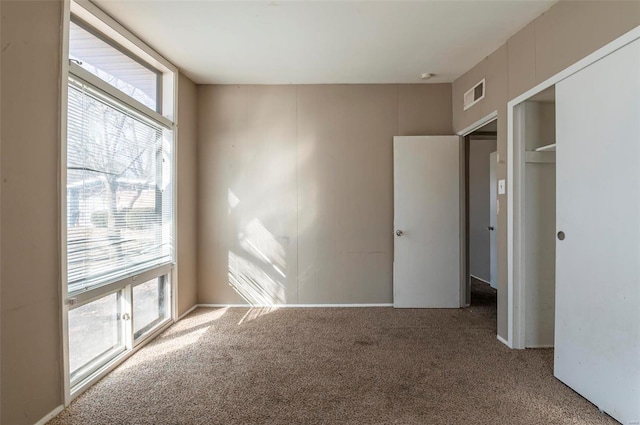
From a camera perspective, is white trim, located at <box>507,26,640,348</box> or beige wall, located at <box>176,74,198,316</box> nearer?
white trim, located at <box>507,26,640,348</box>

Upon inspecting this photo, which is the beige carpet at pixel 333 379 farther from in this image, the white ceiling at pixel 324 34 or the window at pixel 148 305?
the white ceiling at pixel 324 34

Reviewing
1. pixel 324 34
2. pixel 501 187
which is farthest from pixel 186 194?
pixel 501 187

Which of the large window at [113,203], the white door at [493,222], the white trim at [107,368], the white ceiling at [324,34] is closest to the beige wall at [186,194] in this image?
the large window at [113,203]

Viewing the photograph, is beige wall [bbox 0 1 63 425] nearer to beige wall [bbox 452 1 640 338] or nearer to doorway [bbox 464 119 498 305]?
beige wall [bbox 452 1 640 338]

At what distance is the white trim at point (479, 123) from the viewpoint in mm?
2954

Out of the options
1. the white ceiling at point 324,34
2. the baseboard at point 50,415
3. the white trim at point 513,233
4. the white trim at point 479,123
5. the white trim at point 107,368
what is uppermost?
the white ceiling at point 324,34

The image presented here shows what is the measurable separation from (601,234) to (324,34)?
2416 millimetres

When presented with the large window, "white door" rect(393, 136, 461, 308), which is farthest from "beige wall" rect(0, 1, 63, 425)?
"white door" rect(393, 136, 461, 308)

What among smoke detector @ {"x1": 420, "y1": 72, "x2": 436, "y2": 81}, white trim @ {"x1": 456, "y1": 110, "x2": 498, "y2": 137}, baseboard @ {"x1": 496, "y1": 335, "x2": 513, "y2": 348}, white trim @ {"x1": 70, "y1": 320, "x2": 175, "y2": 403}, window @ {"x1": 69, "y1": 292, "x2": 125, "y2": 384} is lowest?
white trim @ {"x1": 70, "y1": 320, "x2": 175, "y2": 403}

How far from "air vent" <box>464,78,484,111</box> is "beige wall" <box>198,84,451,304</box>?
36 cm

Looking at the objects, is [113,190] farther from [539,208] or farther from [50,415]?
[539,208]

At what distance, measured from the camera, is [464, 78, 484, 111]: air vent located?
3.15m

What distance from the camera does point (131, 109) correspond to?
8.57 feet

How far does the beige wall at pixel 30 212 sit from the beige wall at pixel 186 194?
1.53m
